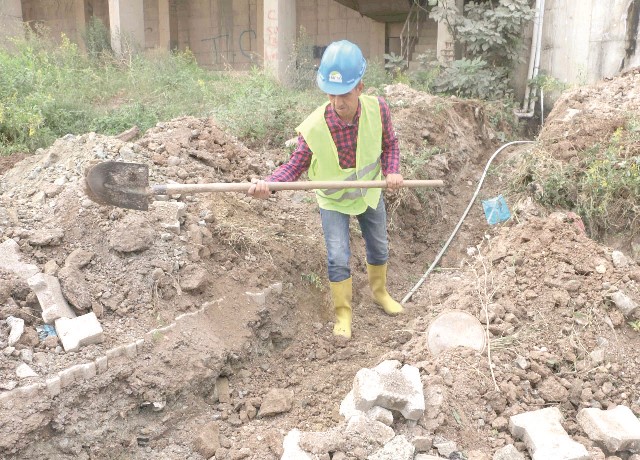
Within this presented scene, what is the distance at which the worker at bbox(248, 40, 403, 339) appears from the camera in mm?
3250

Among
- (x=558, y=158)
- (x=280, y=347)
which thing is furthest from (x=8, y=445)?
(x=558, y=158)

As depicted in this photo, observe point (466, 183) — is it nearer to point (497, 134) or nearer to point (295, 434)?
point (497, 134)

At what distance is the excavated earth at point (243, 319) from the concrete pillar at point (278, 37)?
4.64 m

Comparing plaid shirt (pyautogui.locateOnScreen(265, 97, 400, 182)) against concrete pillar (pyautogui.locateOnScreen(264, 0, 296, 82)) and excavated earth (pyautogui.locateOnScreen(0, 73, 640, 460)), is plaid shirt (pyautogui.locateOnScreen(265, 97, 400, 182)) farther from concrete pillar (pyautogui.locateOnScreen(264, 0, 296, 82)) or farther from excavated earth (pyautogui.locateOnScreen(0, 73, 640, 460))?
concrete pillar (pyautogui.locateOnScreen(264, 0, 296, 82))

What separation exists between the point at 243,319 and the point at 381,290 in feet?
3.52

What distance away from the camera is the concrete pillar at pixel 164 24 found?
12.3 m

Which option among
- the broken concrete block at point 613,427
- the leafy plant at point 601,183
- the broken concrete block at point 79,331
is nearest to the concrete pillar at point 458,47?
the leafy plant at point 601,183

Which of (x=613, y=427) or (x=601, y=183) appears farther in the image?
(x=601, y=183)

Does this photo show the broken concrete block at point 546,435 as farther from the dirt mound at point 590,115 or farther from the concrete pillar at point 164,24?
the concrete pillar at point 164,24

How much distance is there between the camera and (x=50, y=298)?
3.12m

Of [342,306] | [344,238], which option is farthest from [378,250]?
[342,306]

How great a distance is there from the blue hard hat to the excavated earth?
124 cm

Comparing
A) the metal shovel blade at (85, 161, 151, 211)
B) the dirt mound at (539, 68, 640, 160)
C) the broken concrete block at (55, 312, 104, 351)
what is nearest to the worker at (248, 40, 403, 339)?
the metal shovel blade at (85, 161, 151, 211)

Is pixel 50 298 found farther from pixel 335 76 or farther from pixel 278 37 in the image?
pixel 278 37
